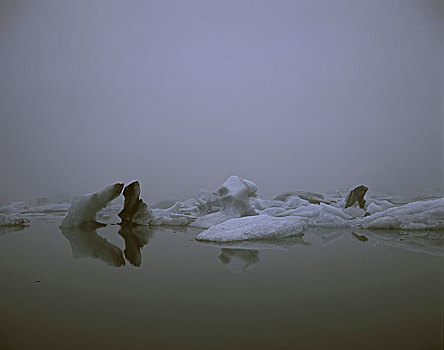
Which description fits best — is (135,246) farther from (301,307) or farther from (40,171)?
(40,171)

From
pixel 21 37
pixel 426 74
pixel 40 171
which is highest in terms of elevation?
pixel 21 37

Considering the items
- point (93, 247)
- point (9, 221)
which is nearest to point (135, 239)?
point (93, 247)

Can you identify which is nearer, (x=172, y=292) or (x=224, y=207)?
(x=172, y=292)

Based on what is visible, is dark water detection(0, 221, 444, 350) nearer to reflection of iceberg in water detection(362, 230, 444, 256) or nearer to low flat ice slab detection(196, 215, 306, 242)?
reflection of iceberg in water detection(362, 230, 444, 256)

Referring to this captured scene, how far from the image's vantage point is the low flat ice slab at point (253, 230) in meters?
1.81

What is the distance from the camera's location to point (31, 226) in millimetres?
2520

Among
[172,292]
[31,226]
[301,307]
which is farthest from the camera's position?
[31,226]

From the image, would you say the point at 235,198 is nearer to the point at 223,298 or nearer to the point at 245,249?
the point at 245,249

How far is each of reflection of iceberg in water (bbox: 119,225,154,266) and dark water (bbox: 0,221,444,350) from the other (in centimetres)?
2

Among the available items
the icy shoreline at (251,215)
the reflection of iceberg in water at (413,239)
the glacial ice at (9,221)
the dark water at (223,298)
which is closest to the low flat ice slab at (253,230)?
the icy shoreline at (251,215)

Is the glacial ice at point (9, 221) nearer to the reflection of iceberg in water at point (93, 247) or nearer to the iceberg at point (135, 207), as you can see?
the reflection of iceberg in water at point (93, 247)

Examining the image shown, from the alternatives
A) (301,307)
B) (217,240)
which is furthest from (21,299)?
(217,240)

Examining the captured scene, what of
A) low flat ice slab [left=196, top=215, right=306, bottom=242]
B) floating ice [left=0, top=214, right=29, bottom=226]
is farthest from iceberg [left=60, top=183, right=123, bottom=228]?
low flat ice slab [left=196, top=215, right=306, bottom=242]

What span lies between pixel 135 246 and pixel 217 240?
1.17ft
